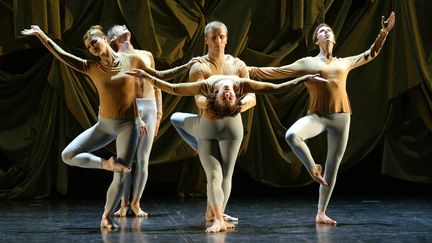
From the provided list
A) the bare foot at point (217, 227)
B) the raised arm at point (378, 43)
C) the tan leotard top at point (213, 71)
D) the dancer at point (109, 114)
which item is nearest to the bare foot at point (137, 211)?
the dancer at point (109, 114)

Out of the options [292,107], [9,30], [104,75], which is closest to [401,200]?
[292,107]

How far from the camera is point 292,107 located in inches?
323

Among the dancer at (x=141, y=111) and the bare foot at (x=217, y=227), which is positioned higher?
the dancer at (x=141, y=111)

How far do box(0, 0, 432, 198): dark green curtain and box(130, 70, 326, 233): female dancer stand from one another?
2434 mm

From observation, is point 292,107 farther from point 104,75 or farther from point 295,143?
point 104,75

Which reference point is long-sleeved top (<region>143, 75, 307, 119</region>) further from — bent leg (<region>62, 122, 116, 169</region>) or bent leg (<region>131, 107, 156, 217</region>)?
bent leg (<region>131, 107, 156, 217</region>)

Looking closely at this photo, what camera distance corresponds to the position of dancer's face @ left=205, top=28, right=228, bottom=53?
5438 mm

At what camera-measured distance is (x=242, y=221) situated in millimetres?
6129

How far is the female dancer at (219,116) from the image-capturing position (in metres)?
5.32

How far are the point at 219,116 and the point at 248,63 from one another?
8.72 ft

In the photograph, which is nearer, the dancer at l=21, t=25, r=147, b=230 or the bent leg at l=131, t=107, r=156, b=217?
the dancer at l=21, t=25, r=147, b=230

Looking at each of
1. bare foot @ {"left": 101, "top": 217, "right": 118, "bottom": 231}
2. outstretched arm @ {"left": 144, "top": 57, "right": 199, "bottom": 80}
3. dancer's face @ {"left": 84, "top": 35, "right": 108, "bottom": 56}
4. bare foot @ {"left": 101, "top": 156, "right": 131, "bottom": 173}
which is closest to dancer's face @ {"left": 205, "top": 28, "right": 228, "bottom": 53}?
outstretched arm @ {"left": 144, "top": 57, "right": 199, "bottom": 80}

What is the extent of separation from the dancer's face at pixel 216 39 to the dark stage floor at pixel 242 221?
47.0 inches

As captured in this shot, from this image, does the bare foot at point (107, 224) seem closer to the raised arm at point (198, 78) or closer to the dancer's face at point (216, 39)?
the raised arm at point (198, 78)
